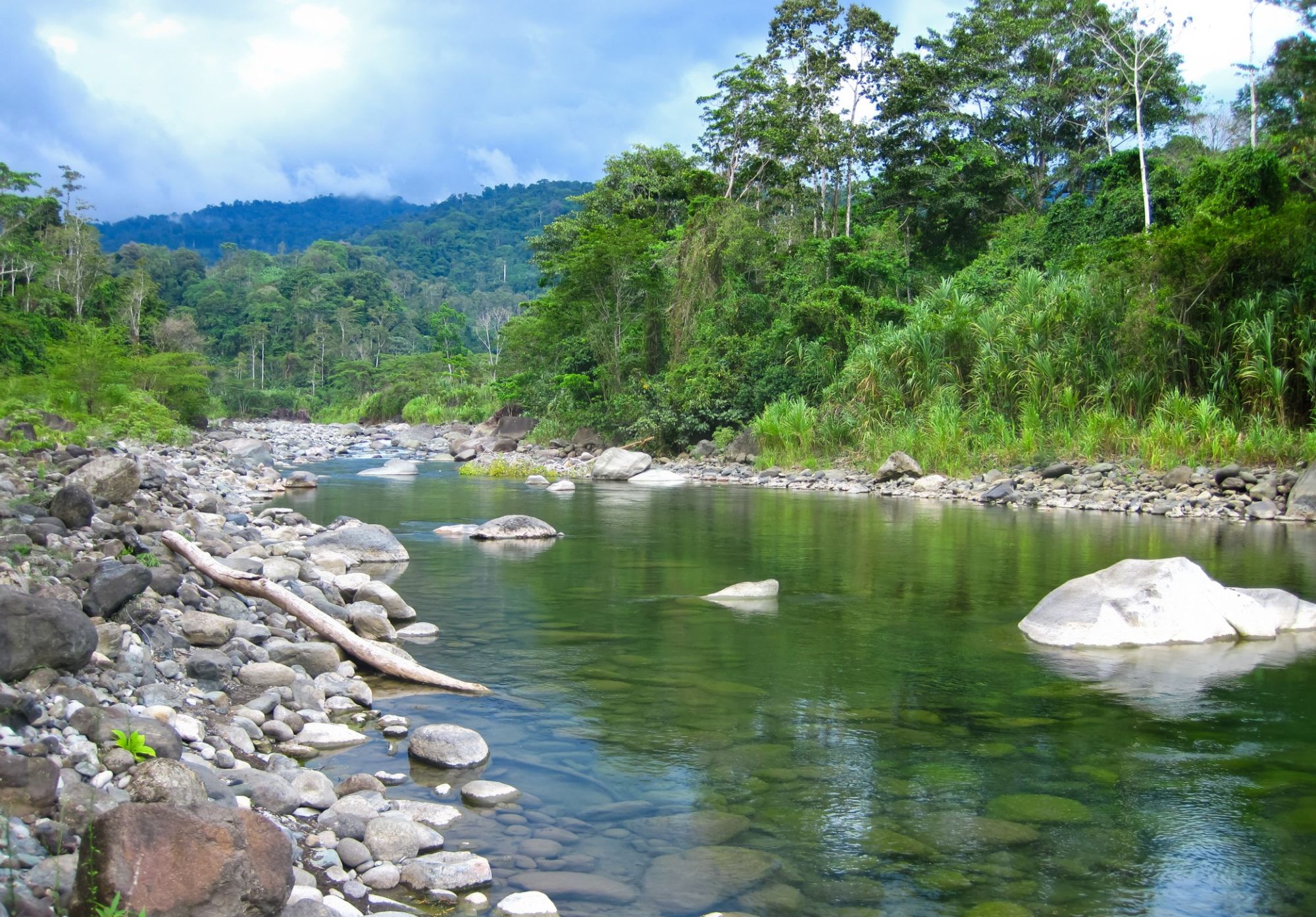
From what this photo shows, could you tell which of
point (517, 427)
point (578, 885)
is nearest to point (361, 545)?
point (578, 885)

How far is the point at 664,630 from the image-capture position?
7.70 m

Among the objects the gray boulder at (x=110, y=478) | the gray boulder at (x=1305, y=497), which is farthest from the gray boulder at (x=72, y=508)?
the gray boulder at (x=1305, y=497)

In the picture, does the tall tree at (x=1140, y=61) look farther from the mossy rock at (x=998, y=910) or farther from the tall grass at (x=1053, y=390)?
the mossy rock at (x=998, y=910)

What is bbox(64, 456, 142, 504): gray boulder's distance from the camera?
7863mm

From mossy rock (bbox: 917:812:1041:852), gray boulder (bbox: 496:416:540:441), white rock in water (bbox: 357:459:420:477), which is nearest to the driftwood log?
mossy rock (bbox: 917:812:1041:852)

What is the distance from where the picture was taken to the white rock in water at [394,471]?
918 inches

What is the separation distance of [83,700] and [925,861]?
139 inches

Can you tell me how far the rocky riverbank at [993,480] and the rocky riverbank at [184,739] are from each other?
44.4 ft

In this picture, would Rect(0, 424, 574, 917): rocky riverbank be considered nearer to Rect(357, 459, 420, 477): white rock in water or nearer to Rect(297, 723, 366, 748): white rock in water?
Rect(297, 723, 366, 748): white rock in water

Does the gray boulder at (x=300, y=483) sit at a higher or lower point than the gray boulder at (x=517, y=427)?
lower

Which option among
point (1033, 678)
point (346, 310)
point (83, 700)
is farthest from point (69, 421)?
point (346, 310)

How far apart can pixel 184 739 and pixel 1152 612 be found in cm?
661

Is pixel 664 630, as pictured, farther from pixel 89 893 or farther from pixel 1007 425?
pixel 1007 425

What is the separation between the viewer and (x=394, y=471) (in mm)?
23750
